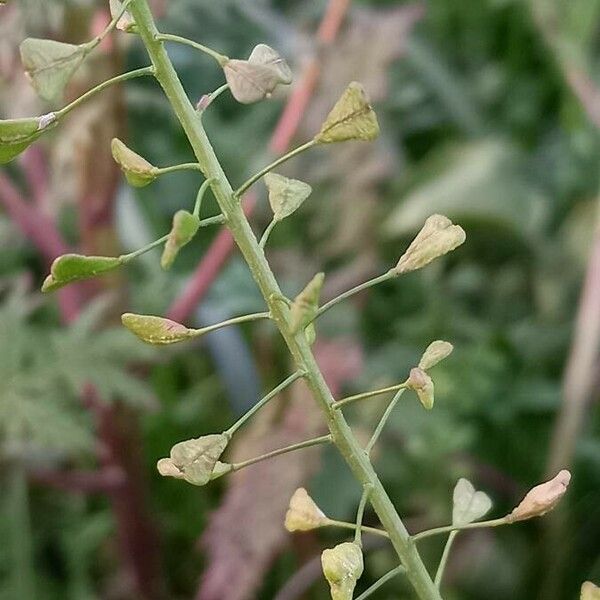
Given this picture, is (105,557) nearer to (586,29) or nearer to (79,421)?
(79,421)

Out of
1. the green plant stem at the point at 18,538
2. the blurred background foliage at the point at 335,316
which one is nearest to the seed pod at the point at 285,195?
the blurred background foliage at the point at 335,316

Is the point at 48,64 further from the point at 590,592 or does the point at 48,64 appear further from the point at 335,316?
the point at 335,316

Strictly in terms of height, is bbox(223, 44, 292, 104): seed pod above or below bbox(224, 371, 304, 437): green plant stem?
above

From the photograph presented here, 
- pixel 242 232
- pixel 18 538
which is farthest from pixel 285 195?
pixel 18 538

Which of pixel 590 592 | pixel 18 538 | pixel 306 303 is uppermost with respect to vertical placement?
pixel 306 303

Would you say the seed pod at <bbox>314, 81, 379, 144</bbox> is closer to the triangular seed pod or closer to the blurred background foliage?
the triangular seed pod

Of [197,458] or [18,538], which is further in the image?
[18,538]

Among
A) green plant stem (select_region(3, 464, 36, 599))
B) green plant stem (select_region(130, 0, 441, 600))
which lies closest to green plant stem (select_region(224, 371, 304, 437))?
green plant stem (select_region(130, 0, 441, 600))
